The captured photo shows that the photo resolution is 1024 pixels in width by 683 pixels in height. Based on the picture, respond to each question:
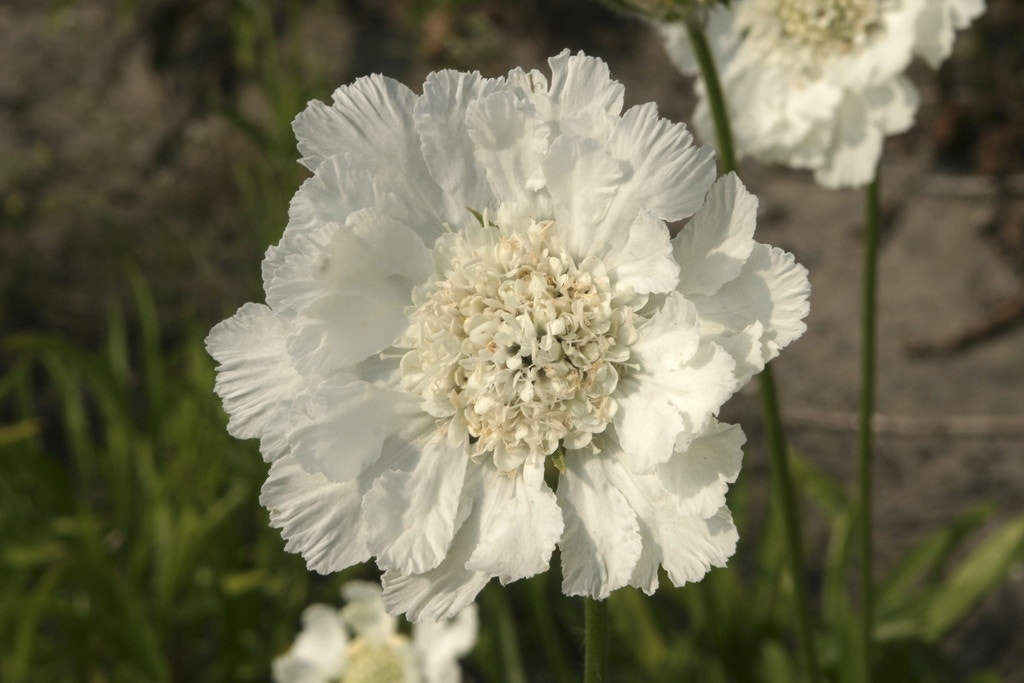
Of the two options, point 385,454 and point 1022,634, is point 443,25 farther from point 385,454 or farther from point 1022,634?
point 385,454

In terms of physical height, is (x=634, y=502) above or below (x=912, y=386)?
above

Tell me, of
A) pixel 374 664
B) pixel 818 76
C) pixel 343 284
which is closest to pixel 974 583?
pixel 818 76

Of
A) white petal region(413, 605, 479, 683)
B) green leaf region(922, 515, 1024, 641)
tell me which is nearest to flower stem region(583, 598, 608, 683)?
white petal region(413, 605, 479, 683)

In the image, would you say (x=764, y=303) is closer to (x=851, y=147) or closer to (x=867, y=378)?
(x=867, y=378)

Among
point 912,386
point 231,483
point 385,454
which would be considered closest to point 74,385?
point 231,483

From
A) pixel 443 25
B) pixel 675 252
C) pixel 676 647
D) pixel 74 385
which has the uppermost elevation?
pixel 675 252

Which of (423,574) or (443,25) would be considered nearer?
(423,574)
